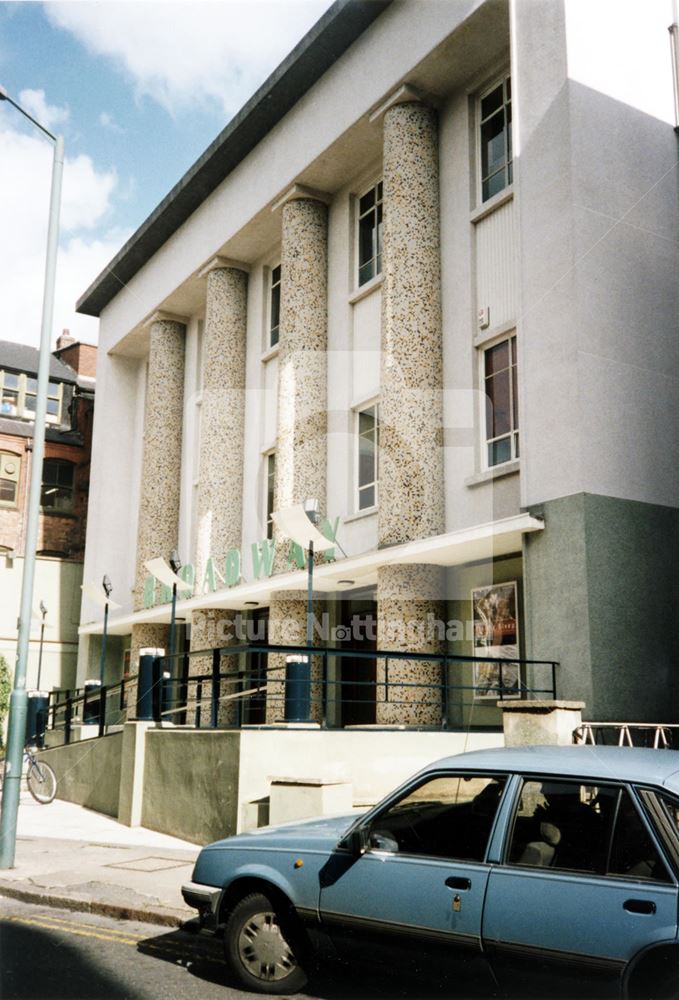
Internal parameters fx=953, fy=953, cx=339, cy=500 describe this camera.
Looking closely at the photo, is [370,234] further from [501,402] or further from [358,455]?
[501,402]

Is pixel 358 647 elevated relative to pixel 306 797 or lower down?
elevated

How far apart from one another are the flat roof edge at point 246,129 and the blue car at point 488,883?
56.6 ft

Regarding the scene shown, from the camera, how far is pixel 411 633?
52.2 ft

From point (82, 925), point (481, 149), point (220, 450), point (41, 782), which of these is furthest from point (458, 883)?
point (220, 450)

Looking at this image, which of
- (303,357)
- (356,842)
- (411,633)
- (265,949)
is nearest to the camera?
(356,842)

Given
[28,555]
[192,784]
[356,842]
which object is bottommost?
[192,784]

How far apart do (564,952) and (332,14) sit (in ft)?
61.3

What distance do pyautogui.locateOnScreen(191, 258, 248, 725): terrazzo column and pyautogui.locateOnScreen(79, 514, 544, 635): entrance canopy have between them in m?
0.81

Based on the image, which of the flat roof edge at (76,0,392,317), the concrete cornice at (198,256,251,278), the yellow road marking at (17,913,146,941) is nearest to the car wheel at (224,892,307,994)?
the yellow road marking at (17,913,146,941)

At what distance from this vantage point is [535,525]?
13.6 metres

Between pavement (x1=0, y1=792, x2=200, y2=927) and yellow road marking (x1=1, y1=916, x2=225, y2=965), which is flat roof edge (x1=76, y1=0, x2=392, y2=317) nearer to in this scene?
pavement (x1=0, y1=792, x2=200, y2=927)

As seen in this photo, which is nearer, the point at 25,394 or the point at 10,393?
the point at 10,393

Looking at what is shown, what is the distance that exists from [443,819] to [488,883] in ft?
1.64

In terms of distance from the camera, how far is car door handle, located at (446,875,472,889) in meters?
4.95
